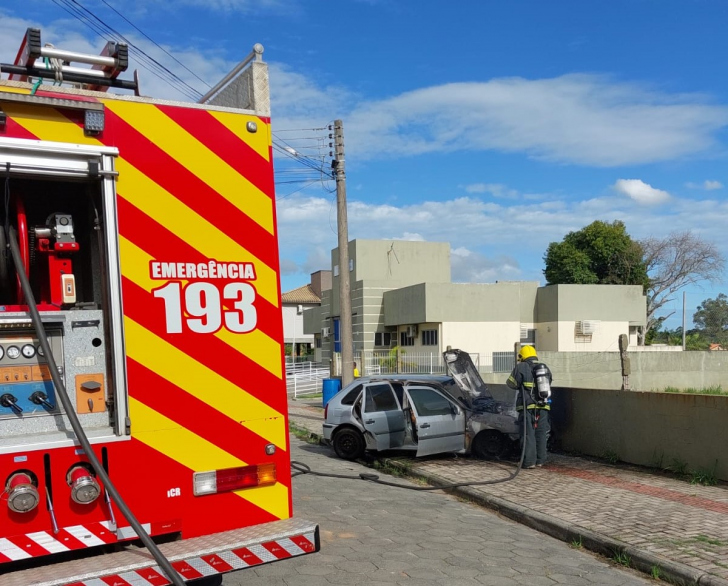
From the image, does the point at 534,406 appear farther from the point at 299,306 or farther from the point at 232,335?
the point at 299,306

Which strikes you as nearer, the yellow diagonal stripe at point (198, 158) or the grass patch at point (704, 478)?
the yellow diagonal stripe at point (198, 158)

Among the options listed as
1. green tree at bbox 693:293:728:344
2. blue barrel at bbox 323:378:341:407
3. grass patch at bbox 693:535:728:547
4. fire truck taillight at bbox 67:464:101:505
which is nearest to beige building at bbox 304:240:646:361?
blue barrel at bbox 323:378:341:407

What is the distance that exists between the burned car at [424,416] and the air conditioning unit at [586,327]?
29.5 m

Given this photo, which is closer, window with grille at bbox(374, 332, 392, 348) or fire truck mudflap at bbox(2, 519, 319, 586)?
fire truck mudflap at bbox(2, 519, 319, 586)

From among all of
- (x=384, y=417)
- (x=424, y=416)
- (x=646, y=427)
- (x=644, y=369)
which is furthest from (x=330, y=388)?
(x=644, y=369)

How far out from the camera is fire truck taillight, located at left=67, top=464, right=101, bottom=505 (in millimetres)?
3451

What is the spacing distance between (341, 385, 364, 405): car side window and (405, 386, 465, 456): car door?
108 cm

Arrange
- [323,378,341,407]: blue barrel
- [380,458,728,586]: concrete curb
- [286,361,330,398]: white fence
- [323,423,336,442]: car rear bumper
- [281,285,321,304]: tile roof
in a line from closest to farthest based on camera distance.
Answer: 1. [380,458,728,586]: concrete curb
2. [323,423,336,442]: car rear bumper
3. [323,378,341,407]: blue barrel
4. [286,361,330,398]: white fence
5. [281,285,321,304]: tile roof

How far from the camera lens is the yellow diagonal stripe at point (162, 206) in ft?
11.6

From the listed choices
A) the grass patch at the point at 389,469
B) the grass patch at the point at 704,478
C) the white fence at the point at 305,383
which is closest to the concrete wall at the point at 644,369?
the white fence at the point at 305,383

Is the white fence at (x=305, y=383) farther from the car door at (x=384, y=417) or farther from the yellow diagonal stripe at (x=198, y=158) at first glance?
the yellow diagonal stripe at (x=198, y=158)

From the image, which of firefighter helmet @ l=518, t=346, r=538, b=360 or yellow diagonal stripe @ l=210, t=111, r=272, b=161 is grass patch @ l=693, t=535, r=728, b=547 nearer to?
firefighter helmet @ l=518, t=346, r=538, b=360

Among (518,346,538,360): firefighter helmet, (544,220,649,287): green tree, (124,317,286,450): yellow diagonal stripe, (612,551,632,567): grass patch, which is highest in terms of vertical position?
(544,220,649,287): green tree

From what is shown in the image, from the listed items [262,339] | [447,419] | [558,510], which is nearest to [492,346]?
[447,419]
